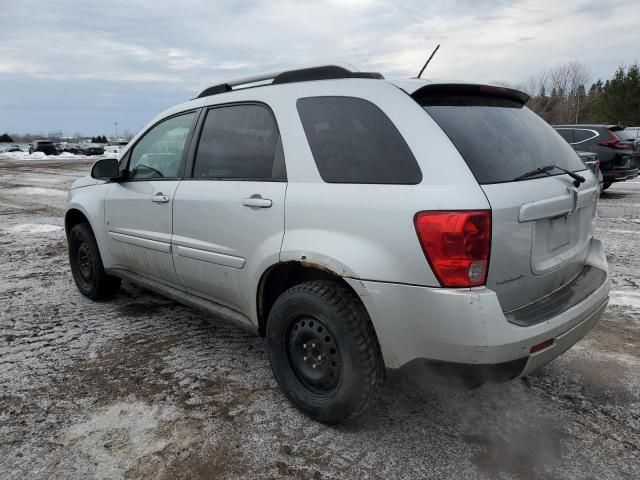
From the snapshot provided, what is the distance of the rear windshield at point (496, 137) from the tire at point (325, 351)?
0.87 meters

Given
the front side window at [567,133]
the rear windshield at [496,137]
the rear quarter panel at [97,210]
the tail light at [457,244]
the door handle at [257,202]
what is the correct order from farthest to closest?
the front side window at [567,133] < the rear quarter panel at [97,210] < the door handle at [257,202] < the rear windshield at [496,137] < the tail light at [457,244]

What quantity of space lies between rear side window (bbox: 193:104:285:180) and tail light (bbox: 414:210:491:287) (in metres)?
0.97

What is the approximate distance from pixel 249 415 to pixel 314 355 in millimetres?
523

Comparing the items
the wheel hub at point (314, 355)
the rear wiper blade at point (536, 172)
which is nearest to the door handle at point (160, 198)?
the wheel hub at point (314, 355)

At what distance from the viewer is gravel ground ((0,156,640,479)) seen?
240cm

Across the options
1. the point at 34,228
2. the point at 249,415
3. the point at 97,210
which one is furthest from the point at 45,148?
the point at 249,415

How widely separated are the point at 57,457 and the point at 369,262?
1.77 metres

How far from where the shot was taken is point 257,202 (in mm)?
2822

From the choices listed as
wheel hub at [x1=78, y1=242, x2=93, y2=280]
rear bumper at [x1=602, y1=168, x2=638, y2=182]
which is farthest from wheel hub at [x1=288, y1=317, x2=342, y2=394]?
rear bumper at [x1=602, y1=168, x2=638, y2=182]

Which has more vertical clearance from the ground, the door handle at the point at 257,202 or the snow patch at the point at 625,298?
the door handle at the point at 257,202

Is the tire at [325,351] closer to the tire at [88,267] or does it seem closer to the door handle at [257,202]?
the door handle at [257,202]

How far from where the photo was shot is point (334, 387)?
2.62 m

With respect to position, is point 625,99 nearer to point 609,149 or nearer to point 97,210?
point 609,149

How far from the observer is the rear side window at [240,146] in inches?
115
